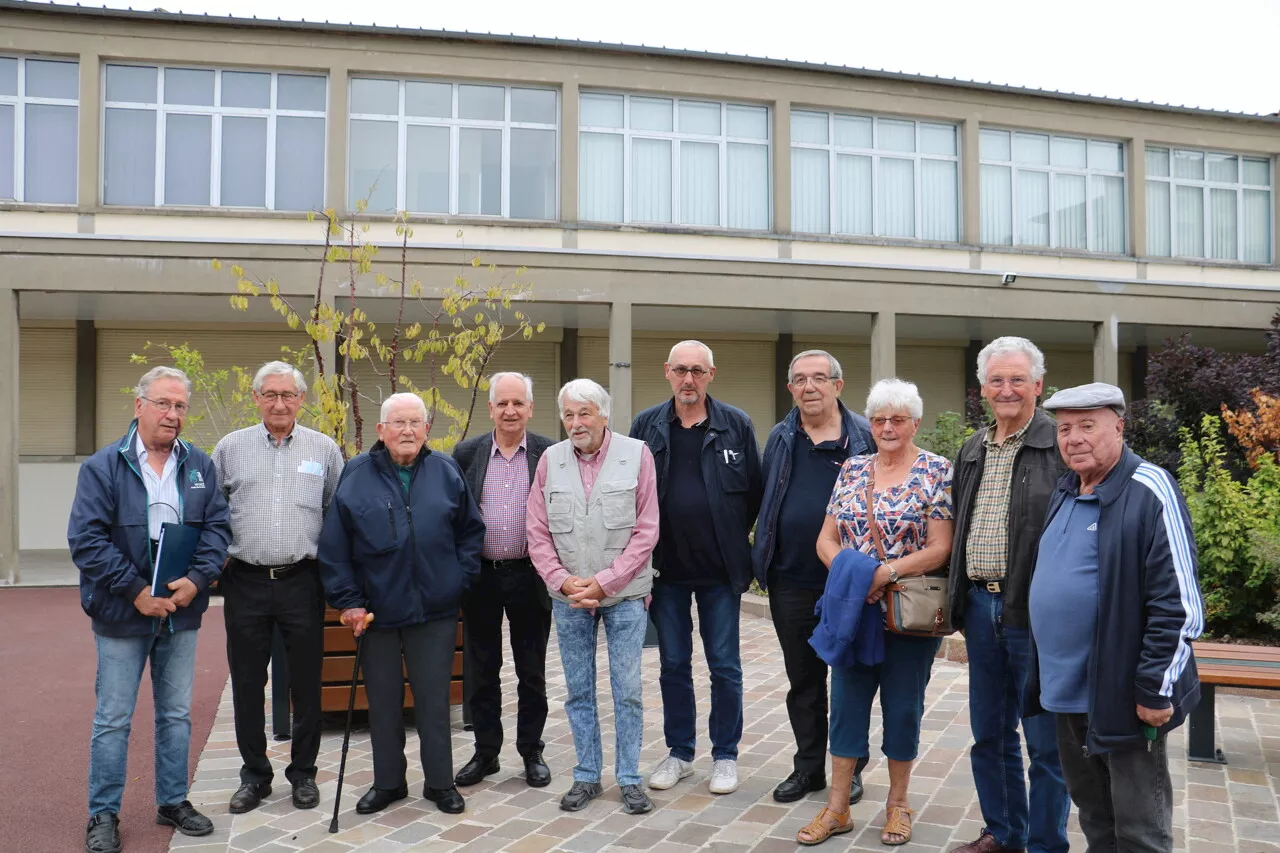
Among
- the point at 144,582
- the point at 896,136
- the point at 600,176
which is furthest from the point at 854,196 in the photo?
the point at 144,582

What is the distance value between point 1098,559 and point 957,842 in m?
1.71

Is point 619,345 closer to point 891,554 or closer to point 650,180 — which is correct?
point 650,180

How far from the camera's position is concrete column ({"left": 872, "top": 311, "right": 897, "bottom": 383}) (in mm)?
15258

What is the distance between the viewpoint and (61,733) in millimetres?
6012

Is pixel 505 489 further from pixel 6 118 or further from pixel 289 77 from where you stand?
pixel 6 118

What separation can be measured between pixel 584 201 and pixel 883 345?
514 centimetres

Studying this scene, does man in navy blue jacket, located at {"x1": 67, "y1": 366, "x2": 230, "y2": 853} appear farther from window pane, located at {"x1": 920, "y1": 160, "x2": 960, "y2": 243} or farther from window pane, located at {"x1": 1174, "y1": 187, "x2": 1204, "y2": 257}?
window pane, located at {"x1": 1174, "y1": 187, "x2": 1204, "y2": 257}

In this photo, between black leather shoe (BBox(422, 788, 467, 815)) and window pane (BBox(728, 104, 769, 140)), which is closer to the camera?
black leather shoe (BBox(422, 788, 467, 815))

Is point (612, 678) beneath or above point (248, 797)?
above

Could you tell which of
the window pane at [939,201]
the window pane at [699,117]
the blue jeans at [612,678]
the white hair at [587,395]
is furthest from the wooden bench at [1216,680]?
the window pane at [939,201]

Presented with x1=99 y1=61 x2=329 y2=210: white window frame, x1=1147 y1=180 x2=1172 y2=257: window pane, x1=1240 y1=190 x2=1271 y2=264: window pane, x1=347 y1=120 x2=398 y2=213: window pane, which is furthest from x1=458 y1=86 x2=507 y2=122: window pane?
x1=1240 y1=190 x2=1271 y2=264: window pane

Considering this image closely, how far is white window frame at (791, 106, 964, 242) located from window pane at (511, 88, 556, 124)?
155 inches

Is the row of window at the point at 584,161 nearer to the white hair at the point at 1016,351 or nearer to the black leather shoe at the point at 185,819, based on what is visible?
the black leather shoe at the point at 185,819

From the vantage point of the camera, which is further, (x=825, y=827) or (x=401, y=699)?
(x=401, y=699)
